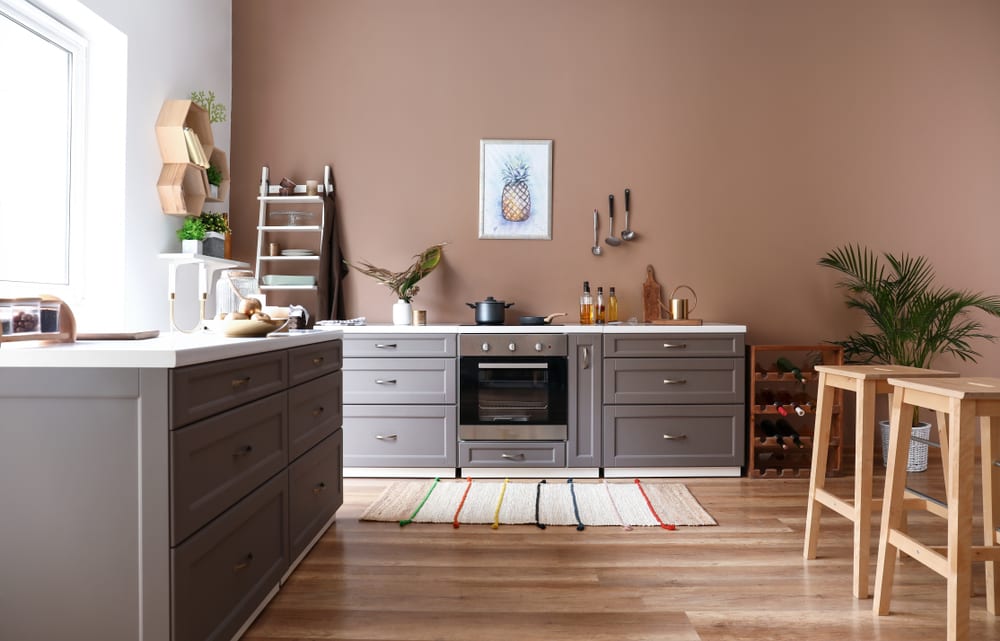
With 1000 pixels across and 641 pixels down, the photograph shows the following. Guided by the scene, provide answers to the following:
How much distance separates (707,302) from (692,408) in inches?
33.7

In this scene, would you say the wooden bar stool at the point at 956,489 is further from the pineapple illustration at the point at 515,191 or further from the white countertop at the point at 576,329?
the pineapple illustration at the point at 515,191

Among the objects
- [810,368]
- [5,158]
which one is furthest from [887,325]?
[5,158]

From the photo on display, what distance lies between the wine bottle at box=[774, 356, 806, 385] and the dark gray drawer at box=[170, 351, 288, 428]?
9.54ft

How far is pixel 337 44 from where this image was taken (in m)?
4.27

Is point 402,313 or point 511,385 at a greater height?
point 402,313

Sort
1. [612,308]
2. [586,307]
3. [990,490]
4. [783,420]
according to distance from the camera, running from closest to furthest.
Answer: [990,490], [783,420], [586,307], [612,308]

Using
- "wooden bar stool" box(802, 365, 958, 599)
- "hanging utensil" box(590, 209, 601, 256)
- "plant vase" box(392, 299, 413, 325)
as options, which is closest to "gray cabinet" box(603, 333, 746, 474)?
"hanging utensil" box(590, 209, 601, 256)

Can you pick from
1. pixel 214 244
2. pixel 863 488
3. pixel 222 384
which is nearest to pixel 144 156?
pixel 214 244

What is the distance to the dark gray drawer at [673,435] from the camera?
3742 millimetres

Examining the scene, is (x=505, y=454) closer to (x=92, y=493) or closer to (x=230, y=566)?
(x=230, y=566)

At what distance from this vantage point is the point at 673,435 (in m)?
3.74

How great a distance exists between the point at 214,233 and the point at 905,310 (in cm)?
434

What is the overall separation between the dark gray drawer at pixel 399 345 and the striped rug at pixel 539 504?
28.9 inches

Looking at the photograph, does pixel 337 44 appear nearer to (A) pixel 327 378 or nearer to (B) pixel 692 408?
(A) pixel 327 378
